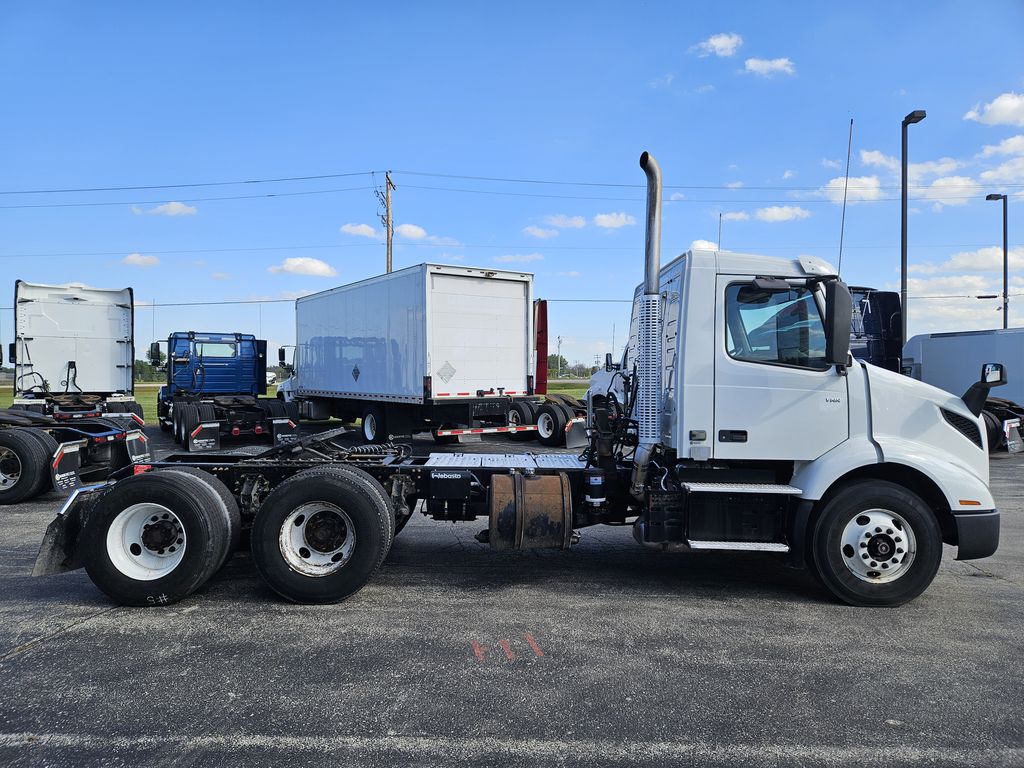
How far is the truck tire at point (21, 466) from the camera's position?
28.8 feet

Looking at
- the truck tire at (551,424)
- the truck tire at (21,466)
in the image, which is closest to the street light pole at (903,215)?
the truck tire at (551,424)

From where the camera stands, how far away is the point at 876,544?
193 inches

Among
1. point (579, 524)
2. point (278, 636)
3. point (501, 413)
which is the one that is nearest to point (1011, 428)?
point (501, 413)

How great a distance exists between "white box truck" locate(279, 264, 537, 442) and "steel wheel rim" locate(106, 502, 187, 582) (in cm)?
885

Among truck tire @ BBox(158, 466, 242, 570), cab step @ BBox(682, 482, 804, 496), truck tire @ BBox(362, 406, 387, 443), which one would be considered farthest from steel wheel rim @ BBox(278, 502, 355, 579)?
truck tire @ BBox(362, 406, 387, 443)

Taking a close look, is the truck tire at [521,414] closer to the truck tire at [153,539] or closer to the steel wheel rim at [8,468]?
the steel wheel rim at [8,468]

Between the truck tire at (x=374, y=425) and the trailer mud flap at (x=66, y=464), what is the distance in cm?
697

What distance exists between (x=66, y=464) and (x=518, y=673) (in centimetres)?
778

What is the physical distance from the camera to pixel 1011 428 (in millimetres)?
13508

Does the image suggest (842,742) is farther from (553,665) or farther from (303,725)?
(303,725)

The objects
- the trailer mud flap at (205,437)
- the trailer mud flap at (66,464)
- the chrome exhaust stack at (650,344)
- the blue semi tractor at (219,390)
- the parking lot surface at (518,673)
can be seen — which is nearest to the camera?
the parking lot surface at (518,673)

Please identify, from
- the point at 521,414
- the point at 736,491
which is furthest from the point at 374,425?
the point at 736,491

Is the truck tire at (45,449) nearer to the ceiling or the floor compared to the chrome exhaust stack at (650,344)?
nearer to the floor

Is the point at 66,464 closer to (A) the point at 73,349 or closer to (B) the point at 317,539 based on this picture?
(A) the point at 73,349
